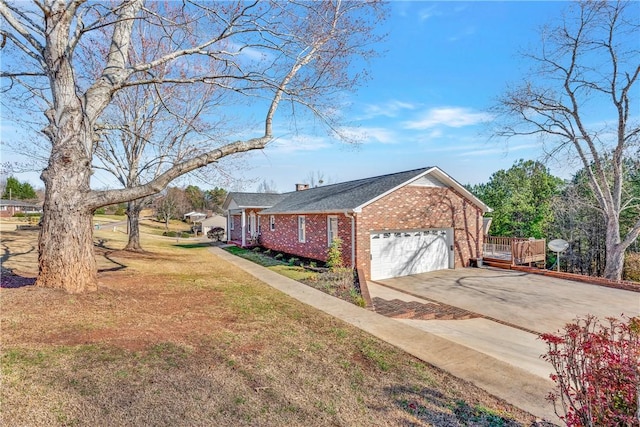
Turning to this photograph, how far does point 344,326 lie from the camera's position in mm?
6559

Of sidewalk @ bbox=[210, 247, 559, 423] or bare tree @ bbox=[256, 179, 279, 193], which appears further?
bare tree @ bbox=[256, 179, 279, 193]

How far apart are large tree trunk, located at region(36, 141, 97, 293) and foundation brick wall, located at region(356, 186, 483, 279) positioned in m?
9.37

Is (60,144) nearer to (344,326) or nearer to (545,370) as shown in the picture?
(344,326)

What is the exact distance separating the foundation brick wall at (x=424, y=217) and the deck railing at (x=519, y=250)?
171 centimetres

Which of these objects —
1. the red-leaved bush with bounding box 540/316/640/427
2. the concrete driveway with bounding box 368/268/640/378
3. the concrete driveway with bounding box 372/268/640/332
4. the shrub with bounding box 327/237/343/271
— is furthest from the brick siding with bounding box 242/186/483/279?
the red-leaved bush with bounding box 540/316/640/427

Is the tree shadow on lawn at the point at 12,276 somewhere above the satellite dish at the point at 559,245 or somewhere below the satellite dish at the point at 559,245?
→ below

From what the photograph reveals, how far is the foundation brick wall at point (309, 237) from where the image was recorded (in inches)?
546

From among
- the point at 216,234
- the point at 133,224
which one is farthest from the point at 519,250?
the point at 216,234

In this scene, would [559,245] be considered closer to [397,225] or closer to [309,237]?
[397,225]

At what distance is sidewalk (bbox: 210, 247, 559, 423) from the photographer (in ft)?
13.1

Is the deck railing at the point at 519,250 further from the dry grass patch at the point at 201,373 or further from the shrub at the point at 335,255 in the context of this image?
the dry grass patch at the point at 201,373

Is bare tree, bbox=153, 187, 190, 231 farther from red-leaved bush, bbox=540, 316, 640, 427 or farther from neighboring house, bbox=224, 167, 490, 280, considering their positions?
red-leaved bush, bbox=540, 316, 640, 427

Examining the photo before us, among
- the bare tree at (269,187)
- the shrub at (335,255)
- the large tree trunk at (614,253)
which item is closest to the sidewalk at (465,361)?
the shrub at (335,255)

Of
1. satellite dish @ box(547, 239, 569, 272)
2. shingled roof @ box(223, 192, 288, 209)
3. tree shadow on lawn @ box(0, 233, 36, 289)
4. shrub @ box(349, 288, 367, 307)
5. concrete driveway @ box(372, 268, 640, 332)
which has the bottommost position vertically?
concrete driveway @ box(372, 268, 640, 332)
